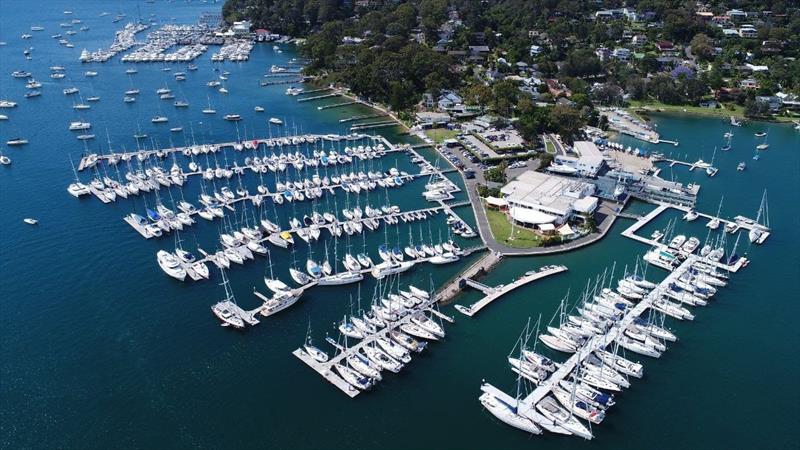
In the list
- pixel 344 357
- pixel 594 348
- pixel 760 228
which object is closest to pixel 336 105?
pixel 344 357

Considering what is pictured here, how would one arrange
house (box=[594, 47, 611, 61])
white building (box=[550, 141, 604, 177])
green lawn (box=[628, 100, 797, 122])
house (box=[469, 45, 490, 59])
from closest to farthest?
white building (box=[550, 141, 604, 177]), green lawn (box=[628, 100, 797, 122]), house (box=[594, 47, 611, 61]), house (box=[469, 45, 490, 59])

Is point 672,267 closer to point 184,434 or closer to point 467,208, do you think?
point 467,208

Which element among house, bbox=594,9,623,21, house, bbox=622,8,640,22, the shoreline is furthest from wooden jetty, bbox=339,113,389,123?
house, bbox=622,8,640,22

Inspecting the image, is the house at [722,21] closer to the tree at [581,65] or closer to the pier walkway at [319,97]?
the tree at [581,65]

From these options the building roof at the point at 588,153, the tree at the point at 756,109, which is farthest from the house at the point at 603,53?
the building roof at the point at 588,153

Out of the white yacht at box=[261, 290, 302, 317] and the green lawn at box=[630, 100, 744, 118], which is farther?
the green lawn at box=[630, 100, 744, 118]

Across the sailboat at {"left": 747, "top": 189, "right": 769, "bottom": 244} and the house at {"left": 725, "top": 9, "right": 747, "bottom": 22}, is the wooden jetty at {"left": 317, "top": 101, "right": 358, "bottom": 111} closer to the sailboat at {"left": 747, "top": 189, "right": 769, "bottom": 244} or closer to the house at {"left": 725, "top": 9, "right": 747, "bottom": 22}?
the sailboat at {"left": 747, "top": 189, "right": 769, "bottom": 244}
